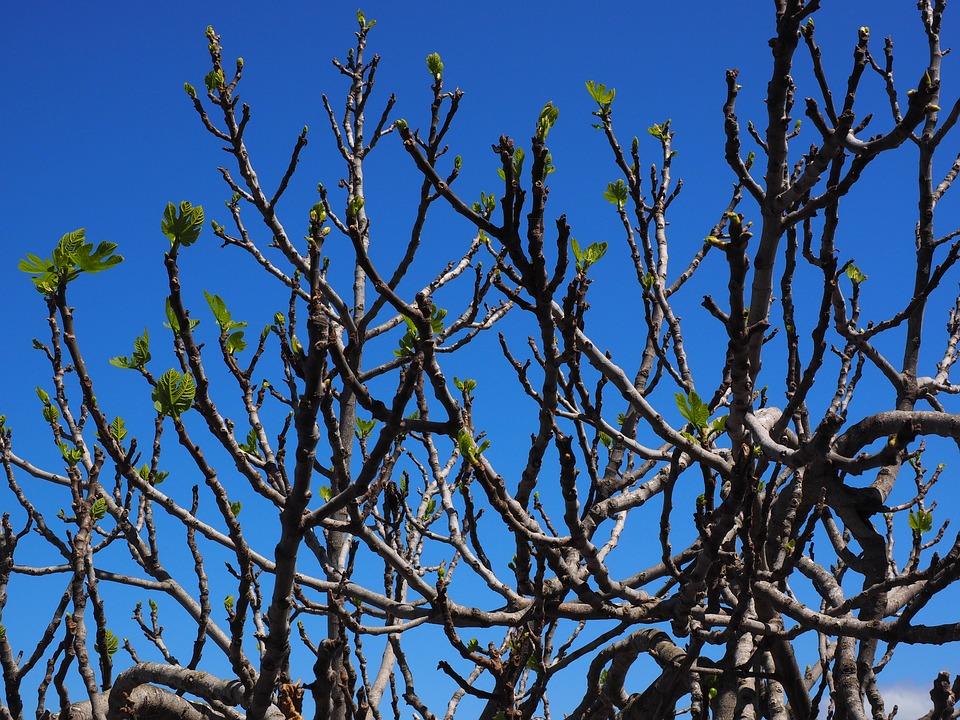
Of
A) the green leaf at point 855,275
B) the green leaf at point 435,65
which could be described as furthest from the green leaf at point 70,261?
the green leaf at point 855,275

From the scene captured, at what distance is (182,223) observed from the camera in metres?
2.26

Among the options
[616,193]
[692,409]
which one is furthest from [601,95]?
[692,409]

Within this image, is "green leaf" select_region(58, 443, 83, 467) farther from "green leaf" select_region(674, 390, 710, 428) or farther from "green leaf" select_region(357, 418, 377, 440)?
"green leaf" select_region(674, 390, 710, 428)

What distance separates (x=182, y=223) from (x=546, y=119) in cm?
102

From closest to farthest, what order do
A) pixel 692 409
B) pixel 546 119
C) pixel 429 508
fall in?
1. pixel 546 119
2. pixel 692 409
3. pixel 429 508

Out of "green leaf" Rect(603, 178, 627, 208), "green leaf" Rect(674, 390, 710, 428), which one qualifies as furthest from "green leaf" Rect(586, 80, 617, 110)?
"green leaf" Rect(674, 390, 710, 428)

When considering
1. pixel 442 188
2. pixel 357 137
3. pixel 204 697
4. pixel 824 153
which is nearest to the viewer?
pixel 442 188

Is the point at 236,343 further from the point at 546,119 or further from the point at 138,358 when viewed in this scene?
the point at 546,119

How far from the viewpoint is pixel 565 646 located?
4586 millimetres

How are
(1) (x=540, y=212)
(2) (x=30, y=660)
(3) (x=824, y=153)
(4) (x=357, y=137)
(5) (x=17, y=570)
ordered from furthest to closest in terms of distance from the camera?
1. (4) (x=357, y=137)
2. (5) (x=17, y=570)
3. (2) (x=30, y=660)
4. (3) (x=824, y=153)
5. (1) (x=540, y=212)

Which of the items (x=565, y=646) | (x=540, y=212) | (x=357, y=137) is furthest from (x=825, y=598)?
(x=357, y=137)

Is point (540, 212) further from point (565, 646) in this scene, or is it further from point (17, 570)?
point (17, 570)

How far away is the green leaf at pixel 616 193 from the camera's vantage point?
4.50 m

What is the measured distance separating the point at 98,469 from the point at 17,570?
1.84m
